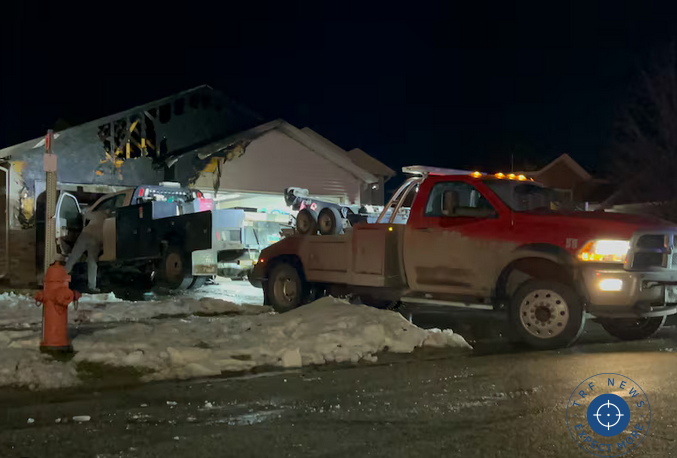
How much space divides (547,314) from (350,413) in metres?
3.77

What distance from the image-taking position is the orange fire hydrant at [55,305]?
22.7 ft

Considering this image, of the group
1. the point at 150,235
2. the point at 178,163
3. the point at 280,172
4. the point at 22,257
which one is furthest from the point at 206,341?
the point at 280,172

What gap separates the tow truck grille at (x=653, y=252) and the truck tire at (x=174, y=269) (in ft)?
27.5

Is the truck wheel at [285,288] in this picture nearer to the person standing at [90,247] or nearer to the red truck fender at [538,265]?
the red truck fender at [538,265]

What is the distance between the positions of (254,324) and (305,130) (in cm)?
1486

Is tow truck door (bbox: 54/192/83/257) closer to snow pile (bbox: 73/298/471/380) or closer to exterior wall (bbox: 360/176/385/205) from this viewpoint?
snow pile (bbox: 73/298/471/380)

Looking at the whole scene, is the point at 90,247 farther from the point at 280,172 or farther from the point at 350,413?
the point at 350,413

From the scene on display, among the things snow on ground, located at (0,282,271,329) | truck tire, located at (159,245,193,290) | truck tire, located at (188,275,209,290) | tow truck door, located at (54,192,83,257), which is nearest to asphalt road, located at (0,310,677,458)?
snow on ground, located at (0,282,271,329)

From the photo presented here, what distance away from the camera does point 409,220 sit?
30.4 feet

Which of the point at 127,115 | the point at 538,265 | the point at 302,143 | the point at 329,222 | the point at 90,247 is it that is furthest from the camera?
the point at 302,143

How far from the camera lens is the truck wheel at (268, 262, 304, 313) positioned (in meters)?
10.8

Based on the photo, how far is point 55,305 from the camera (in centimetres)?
696

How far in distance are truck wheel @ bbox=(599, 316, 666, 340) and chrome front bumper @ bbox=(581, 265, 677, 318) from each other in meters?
1.00

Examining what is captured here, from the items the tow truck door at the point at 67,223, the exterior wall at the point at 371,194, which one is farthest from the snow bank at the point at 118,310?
the exterior wall at the point at 371,194
